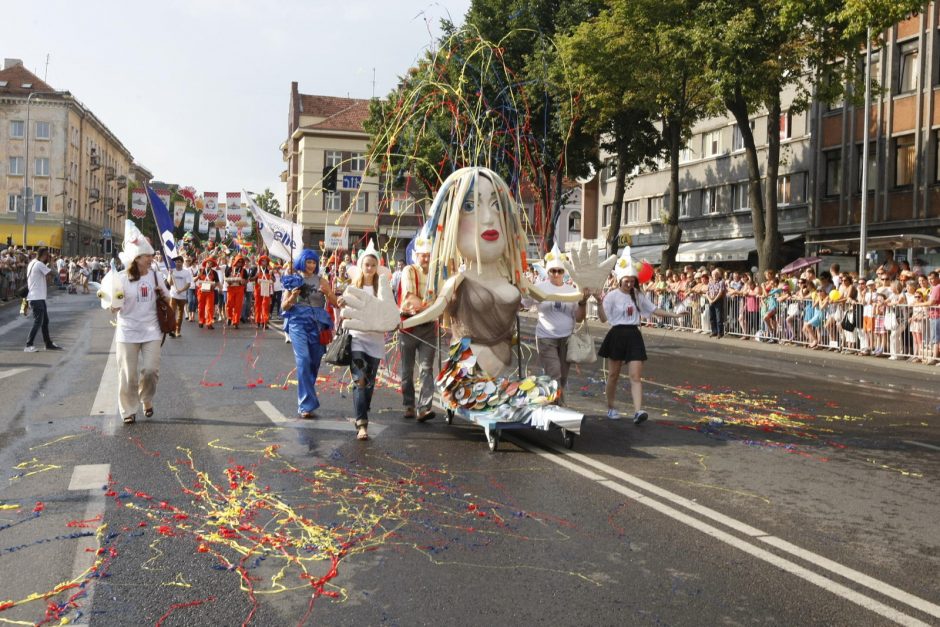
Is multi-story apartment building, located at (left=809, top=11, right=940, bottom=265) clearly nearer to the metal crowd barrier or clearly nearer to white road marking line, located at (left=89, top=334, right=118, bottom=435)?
the metal crowd barrier

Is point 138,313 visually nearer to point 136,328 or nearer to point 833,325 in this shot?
point 136,328

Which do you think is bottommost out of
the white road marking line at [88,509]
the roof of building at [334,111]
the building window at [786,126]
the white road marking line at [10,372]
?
the white road marking line at [88,509]

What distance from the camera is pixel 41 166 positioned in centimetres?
7312

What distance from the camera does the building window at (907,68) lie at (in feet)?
106

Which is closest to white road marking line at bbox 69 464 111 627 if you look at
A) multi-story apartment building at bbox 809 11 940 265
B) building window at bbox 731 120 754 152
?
multi-story apartment building at bbox 809 11 940 265

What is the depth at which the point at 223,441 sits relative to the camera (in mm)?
8430

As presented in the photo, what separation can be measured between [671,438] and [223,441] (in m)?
4.01

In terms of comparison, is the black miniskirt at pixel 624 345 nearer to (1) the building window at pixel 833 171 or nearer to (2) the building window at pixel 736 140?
(1) the building window at pixel 833 171

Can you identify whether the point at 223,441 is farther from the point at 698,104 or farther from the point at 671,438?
the point at 698,104

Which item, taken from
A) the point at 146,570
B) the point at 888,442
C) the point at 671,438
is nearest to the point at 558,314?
the point at 671,438

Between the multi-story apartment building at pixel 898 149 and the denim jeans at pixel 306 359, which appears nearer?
the denim jeans at pixel 306 359

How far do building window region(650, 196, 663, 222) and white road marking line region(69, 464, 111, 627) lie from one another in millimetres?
45072

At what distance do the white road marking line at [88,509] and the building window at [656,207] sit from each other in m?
45.1

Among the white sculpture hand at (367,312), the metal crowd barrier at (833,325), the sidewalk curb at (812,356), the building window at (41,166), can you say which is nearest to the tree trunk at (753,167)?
the metal crowd barrier at (833,325)
